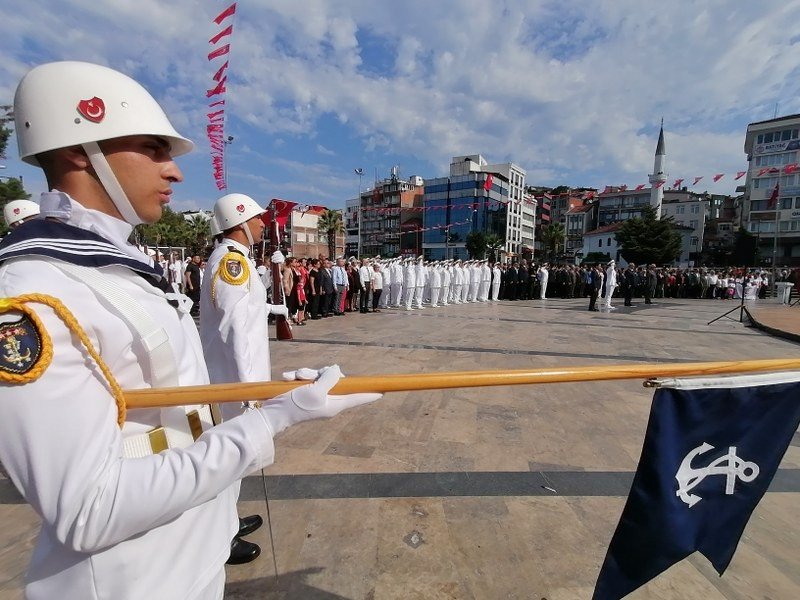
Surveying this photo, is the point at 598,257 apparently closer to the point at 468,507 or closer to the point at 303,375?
the point at 468,507

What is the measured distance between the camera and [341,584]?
2.21m

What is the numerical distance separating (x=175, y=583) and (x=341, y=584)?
1.39 meters

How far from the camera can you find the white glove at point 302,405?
1.05 metres

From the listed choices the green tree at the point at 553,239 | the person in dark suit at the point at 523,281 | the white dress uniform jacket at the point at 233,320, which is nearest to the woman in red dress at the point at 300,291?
the white dress uniform jacket at the point at 233,320

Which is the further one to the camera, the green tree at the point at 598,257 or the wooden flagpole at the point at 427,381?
the green tree at the point at 598,257

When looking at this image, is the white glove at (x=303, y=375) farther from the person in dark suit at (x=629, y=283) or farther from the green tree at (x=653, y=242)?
the green tree at (x=653, y=242)

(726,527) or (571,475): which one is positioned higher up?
(726,527)

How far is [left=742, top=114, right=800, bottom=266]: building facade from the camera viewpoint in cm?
6141

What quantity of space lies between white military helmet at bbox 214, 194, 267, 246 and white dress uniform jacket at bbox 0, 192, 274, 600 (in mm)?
1887

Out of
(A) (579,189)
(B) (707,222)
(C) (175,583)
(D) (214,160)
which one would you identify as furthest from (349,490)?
(A) (579,189)

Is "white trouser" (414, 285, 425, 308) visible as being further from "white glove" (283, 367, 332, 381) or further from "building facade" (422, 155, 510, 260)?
"building facade" (422, 155, 510, 260)

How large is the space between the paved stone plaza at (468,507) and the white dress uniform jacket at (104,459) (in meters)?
1.43

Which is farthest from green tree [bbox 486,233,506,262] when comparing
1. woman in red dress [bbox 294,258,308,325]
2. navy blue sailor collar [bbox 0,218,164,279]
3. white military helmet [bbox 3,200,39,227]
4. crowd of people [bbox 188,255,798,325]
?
navy blue sailor collar [bbox 0,218,164,279]

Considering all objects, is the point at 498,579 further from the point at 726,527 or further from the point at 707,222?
the point at 707,222
